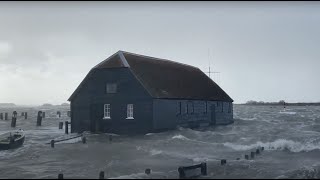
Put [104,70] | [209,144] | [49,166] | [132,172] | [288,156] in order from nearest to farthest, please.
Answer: [132,172]
[49,166]
[288,156]
[209,144]
[104,70]

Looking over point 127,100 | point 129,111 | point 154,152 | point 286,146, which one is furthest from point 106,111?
point 286,146

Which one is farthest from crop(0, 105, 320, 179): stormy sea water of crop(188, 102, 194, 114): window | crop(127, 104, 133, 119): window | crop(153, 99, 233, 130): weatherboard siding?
crop(188, 102, 194, 114): window

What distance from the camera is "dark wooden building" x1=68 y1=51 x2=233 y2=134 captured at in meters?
35.2

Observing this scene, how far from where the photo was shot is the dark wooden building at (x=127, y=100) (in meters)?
35.2

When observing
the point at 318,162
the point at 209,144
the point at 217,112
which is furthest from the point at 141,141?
the point at 217,112

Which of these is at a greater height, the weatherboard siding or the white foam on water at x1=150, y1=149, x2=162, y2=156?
the weatherboard siding

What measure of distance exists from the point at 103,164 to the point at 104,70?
16.2 metres

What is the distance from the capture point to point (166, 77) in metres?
41.5

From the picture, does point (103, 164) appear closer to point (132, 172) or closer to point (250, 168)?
point (132, 172)

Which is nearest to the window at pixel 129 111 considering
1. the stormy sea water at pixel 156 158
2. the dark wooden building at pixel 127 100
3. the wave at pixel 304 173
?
the dark wooden building at pixel 127 100

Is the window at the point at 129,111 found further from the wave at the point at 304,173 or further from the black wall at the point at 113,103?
the wave at the point at 304,173

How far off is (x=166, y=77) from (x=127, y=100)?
23.5ft

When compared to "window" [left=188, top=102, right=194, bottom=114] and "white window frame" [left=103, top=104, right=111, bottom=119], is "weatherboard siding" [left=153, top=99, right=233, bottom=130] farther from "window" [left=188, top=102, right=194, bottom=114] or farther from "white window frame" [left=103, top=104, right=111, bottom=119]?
"white window frame" [left=103, top=104, right=111, bottom=119]

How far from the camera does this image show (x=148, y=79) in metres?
37.2
